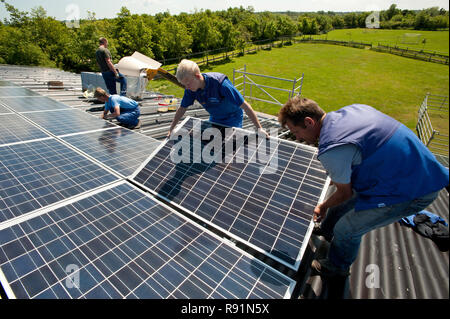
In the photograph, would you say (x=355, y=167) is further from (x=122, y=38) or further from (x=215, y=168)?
(x=122, y=38)

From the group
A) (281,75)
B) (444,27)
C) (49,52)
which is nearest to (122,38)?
(49,52)

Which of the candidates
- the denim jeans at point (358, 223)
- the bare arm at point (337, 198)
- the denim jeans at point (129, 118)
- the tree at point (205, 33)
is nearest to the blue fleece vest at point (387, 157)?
the denim jeans at point (358, 223)

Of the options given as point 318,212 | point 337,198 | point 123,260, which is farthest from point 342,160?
point 123,260

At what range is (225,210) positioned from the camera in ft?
12.1

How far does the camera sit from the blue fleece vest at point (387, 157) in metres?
2.37

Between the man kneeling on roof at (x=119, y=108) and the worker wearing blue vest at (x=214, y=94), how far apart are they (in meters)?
4.08

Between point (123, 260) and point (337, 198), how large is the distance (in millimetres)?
2873

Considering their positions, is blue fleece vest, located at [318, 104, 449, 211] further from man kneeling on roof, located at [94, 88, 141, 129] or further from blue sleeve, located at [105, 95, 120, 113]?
blue sleeve, located at [105, 95, 120, 113]

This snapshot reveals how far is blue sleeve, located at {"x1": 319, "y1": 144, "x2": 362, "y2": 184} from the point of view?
2416 millimetres

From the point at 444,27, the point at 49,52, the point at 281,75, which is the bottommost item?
the point at 281,75

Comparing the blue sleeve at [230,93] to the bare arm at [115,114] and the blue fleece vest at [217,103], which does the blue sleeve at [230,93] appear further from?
the bare arm at [115,114]

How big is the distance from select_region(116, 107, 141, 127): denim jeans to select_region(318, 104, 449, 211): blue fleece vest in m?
7.53

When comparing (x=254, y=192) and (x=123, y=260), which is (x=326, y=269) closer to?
(x=254, y=192)
